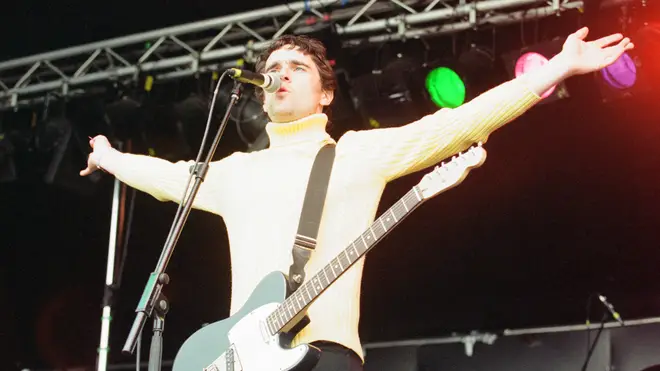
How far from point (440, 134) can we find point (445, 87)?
2.27 metres

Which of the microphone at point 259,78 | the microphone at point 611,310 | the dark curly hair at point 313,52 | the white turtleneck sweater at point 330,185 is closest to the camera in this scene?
the white turtleneck sweater at point 330,185

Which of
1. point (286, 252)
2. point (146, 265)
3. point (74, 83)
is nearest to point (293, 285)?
point (286, 252)

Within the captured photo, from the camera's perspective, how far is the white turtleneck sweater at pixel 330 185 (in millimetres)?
2502

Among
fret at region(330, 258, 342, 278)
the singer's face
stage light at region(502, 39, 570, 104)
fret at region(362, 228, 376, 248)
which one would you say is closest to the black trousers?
fret at region(330, 258, 342, 278)

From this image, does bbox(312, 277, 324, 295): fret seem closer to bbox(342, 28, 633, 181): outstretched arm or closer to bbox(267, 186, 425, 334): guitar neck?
bbox(267, 186, 425, 334): guitar neck

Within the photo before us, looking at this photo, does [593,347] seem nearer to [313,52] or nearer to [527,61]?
[527,61]

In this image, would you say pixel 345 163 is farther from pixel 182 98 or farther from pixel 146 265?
pixel 146 265

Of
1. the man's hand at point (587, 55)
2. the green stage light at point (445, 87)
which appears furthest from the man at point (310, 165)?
the green stage light at point (445, 87)

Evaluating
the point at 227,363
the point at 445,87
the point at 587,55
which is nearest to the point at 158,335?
the point at 227,363

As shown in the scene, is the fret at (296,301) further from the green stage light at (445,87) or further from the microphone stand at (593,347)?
the microphone stand at (593,347)

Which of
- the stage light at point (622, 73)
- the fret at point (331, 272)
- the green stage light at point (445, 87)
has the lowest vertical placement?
the fret at point (331, 272)

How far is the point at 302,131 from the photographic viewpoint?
115 inches

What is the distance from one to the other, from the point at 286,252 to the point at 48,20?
12.3 feet

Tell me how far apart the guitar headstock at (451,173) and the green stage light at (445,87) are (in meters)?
2.38
